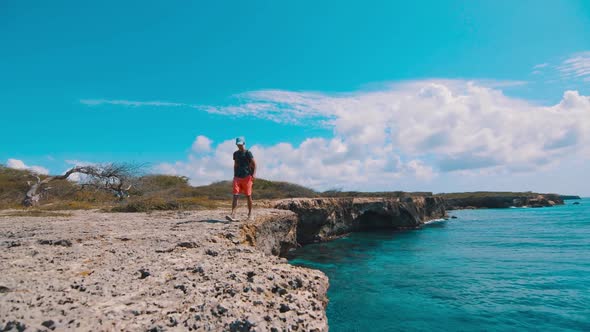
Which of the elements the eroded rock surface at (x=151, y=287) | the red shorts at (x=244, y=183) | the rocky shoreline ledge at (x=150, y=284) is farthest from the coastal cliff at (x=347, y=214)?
the eroded rock surface at (x=151, y=287)

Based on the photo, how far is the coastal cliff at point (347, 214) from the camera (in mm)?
22277

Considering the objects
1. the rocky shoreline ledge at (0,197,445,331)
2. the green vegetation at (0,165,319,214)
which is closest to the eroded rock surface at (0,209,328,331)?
the rocky shoreline ledge at (0,197,445,331)

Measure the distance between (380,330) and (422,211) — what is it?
3770cm

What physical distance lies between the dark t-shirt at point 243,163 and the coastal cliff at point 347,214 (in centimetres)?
928

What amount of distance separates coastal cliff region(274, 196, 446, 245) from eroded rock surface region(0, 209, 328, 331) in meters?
13.1

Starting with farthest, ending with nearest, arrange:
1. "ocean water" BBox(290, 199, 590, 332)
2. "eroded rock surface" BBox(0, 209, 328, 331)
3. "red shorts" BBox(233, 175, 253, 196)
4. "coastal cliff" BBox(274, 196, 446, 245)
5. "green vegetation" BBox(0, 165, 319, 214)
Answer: "coastal cliff" BBox(274, 196, 446, 245) → "green vegetation" BBox(0, 165, 319, 214) → "red shorts" BBox(233, 175, 253, 196) → "ocean water" BBox(290, 199, 590, 332) → "eroded rock surface" BBox(0, 209, 328, 331)

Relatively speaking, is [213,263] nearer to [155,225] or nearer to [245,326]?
[245,326]

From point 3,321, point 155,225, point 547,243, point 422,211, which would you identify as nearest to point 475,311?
point 155,225

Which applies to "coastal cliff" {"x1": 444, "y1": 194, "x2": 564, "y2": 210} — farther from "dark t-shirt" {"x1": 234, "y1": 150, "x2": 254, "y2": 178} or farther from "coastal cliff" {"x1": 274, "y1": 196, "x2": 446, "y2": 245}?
"dark t-shirt" {"x1": 234, "y1": 150, "x2": 254, "y2": 178}

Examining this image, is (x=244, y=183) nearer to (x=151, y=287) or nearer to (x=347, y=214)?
(x=151, y=287)

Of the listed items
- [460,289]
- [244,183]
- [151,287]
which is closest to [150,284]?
[151,287]

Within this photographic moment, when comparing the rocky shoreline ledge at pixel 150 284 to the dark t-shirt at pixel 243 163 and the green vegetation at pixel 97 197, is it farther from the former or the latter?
the green vegetation at pixel 97 197

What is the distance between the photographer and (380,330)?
7.24m

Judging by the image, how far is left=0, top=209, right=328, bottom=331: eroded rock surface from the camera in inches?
114
